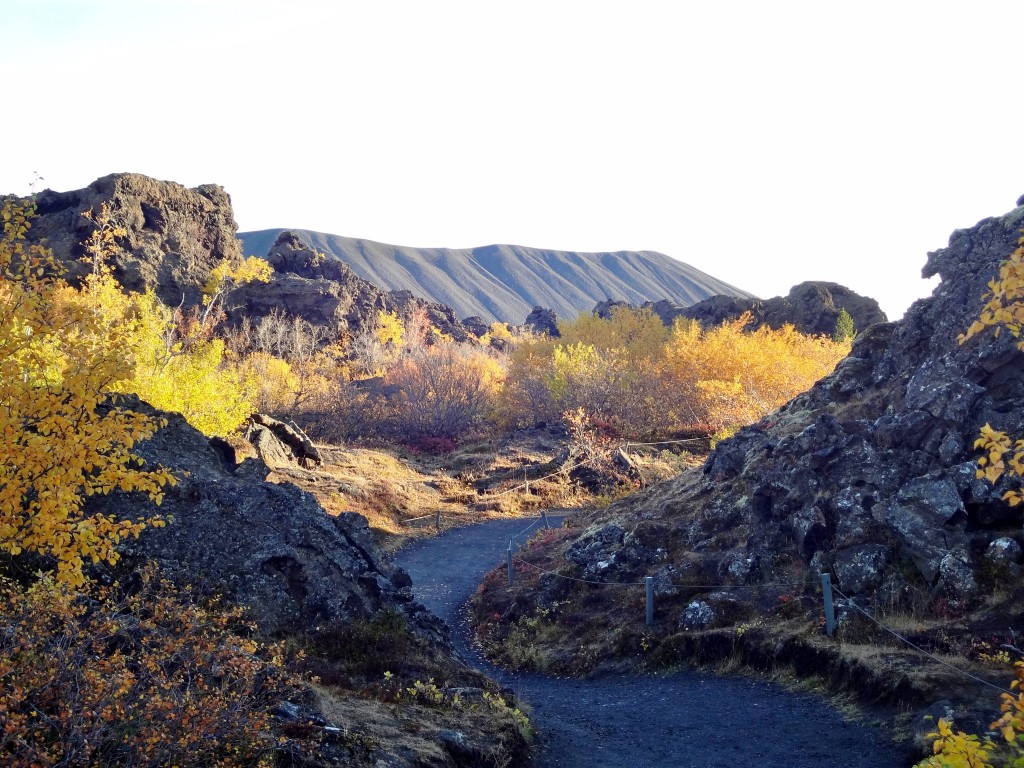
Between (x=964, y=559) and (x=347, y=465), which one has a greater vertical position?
(x=964, y=559)

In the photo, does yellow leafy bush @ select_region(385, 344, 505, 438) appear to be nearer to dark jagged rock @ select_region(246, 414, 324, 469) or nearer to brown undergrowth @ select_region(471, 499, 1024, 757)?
dark jagged rock @ select_region(246, 414, 324, 469)

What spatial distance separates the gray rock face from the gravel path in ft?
7.04

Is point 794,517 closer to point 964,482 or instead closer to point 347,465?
point 964,482

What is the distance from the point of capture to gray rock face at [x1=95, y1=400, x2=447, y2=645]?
8.91 m

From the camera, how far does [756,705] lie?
9.91 meters

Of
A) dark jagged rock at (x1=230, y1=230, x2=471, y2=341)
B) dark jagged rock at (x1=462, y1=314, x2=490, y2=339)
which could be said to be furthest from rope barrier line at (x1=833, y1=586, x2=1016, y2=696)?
→ dark jagged rock at (x1=462, y1=314, x2=490, y2=339)

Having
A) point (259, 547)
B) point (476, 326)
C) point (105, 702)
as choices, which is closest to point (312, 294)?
point (476, 326)

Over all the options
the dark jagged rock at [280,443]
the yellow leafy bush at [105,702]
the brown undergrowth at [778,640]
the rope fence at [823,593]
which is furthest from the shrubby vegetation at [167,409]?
the rope fence at [823,593]

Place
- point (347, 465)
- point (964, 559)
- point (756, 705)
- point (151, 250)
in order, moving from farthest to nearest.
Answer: point (151, 250) < point (347, 465) < point (964, 559) < point (756, 705)

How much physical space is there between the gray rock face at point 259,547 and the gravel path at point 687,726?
215 centimetres

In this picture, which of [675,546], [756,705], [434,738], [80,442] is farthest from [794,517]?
[80,442]

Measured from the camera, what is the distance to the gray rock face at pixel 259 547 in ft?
29.2

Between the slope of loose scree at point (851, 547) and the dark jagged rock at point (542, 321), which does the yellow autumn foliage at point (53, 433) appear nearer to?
the slope of loose scree at point (851, 547)

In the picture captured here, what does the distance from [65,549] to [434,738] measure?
364cm
